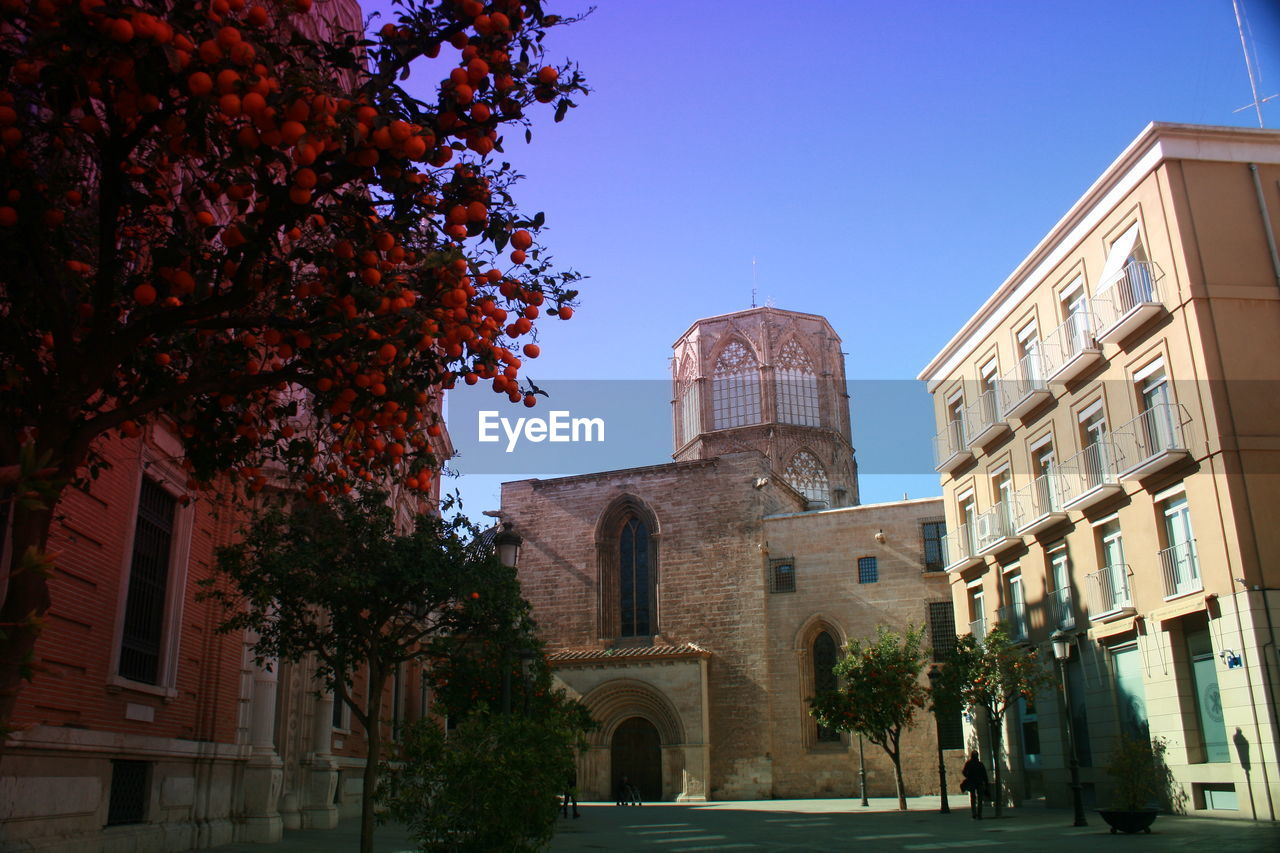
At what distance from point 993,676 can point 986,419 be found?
22.5 ft

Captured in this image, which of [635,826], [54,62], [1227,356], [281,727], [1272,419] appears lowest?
[635,826]

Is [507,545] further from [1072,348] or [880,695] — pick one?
[880,695]

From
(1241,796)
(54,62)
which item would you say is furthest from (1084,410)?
(54,62)

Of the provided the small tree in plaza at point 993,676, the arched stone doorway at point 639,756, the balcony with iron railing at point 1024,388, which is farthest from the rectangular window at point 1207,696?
the arched stone doorway at point 639,756

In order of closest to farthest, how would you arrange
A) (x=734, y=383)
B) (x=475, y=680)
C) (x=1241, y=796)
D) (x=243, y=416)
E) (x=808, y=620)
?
1. (x=243, y=416)
2. (x=1241, y=796)
3. (x=475, y=680)
4. (x=808, y=620)
5. (x=734, y=383)

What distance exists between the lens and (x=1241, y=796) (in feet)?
51.2

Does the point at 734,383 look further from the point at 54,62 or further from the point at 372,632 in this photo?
the point at 54,62

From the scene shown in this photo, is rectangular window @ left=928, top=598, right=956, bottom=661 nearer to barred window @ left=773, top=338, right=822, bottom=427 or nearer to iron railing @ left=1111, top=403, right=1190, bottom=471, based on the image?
iron railing @ left=1111, top=403, right=1190, bottom=471

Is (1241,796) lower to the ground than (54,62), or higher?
lower

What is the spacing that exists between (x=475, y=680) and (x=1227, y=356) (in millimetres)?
14318

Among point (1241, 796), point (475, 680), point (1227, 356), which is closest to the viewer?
point (1241, 796)

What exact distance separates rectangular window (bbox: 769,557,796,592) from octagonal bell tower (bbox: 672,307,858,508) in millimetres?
12542

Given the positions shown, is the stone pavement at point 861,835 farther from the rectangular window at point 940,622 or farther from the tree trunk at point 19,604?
the rectangular window at point 940,622

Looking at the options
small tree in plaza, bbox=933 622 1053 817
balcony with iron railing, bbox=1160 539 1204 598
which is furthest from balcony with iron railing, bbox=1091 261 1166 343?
small tree in plaza, bbox=933 622 1053 817
